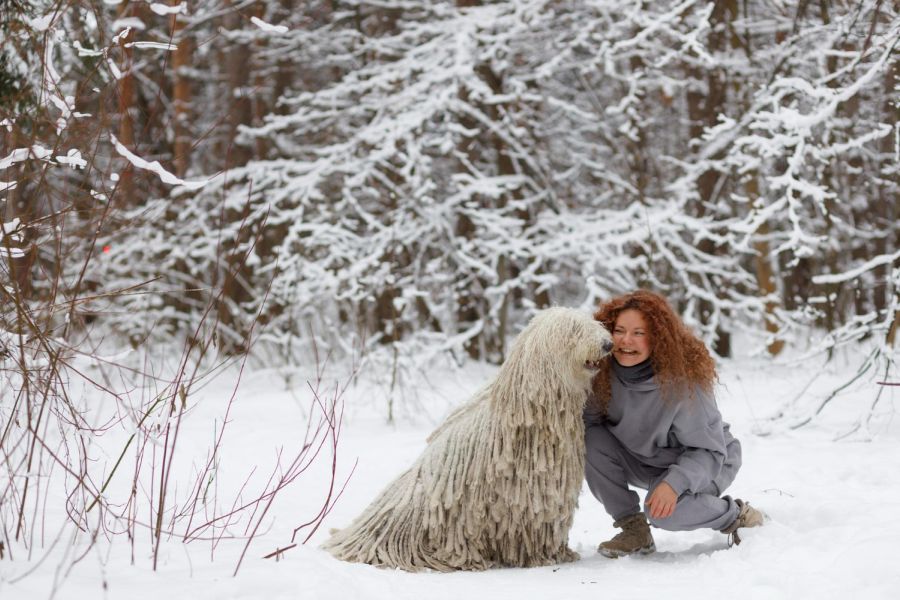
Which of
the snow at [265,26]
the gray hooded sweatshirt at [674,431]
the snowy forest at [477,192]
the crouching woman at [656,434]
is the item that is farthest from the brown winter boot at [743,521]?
the snowy forest at [477,192]

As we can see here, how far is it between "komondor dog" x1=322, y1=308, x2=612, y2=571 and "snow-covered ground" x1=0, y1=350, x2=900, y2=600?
13cm

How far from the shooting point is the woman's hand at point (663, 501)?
350cm

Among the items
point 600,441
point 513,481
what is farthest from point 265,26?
point 600,441

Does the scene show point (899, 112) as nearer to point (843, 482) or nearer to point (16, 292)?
point (843, 482)

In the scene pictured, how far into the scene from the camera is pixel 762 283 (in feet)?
33.8

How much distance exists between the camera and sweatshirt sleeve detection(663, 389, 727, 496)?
3590mm

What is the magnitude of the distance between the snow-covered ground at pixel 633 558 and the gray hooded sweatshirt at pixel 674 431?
313 millimetres

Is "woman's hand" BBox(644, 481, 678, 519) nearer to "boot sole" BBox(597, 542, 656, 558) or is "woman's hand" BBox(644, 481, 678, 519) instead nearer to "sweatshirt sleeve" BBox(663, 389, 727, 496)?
"sweatshirt sleeve" BBox(663, 389, 727, 496)

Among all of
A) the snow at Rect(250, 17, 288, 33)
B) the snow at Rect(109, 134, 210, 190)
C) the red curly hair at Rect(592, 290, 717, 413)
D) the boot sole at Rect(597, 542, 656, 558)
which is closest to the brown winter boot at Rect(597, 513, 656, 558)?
the boot sole at Rect(597, 542, 656, 558)

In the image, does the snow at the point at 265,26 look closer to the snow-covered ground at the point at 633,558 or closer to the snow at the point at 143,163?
the snow at the point at 143,163

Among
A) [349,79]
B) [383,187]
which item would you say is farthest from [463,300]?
[349,79]

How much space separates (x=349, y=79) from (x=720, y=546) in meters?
7.52

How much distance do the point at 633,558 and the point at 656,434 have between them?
55 centimetres

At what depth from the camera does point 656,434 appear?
3.68 m
